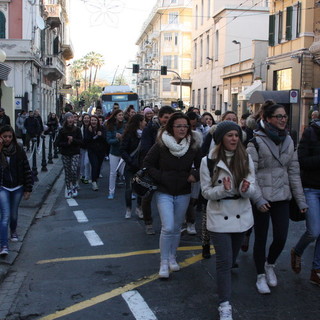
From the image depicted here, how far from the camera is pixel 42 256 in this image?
246 inches

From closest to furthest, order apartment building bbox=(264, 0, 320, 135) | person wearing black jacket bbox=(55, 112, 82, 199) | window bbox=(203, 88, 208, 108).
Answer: person wearing black jacket bbox=(55, 112, 82, 199) → apartment building bbox=(264, 0, 320, 135) → window bbox=(203, 88, 208, 108)

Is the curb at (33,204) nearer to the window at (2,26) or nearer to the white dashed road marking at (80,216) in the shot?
the white dashed road marking at (80,216)

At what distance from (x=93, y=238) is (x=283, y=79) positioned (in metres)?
24.2

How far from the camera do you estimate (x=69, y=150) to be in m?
10.4

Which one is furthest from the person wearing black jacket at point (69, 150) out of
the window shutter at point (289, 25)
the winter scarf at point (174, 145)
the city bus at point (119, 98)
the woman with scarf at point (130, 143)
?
the city bus at point (119, 98)

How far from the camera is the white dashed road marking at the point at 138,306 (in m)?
4.26

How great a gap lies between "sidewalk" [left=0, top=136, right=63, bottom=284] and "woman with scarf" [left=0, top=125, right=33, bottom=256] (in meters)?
0.28

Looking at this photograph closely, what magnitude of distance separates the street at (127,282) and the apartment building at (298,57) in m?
19.7

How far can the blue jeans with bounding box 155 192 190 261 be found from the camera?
5121 millimetres

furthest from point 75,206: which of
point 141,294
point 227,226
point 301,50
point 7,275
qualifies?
point 301,50

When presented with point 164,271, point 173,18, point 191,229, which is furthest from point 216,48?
point 164,271

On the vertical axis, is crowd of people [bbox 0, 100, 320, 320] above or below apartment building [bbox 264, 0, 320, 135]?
below

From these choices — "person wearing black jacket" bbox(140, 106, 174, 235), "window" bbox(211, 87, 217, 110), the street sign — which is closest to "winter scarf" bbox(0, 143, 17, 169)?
"person wearing black jacket" bbox(140, 106, 174, 235)

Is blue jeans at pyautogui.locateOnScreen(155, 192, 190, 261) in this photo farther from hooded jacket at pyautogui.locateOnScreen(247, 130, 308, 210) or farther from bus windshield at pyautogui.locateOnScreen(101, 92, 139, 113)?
bus windshield at pyautogui.locateOnScreen(101, 92, 139, 113)
